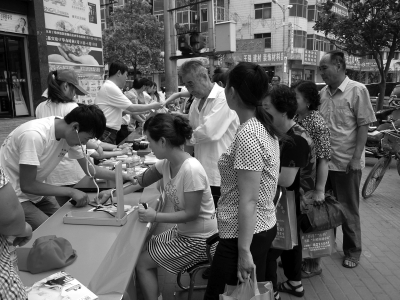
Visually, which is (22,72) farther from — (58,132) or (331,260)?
(331,260)

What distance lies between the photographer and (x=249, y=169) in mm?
1523

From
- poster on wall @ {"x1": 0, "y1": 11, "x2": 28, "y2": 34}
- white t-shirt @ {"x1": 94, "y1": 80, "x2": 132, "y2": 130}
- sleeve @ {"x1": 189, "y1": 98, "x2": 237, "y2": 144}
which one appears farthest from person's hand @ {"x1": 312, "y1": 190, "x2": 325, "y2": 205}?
poster on wall @ {"x1": 0, "y1": 11, "x2": 28, "y2": 34}

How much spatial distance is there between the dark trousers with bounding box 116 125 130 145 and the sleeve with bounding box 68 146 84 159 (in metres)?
3.34

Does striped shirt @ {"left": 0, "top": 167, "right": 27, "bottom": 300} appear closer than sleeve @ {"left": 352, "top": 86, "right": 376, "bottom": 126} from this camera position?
Yes

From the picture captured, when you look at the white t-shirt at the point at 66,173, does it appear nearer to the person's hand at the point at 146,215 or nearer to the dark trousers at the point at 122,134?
the person's hand at the point at 146,215

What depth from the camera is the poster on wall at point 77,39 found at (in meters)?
6.42

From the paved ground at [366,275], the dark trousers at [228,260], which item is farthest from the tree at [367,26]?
the dark trousers at [228,260]

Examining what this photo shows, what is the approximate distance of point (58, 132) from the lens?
94.9 inches

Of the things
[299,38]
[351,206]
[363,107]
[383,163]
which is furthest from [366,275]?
[299,38]

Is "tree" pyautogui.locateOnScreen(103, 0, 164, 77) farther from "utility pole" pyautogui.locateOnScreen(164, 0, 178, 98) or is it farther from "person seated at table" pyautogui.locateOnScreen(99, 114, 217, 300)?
"person seated at table" pyautogui.locateOnScreen(99, 114, 217, 300)

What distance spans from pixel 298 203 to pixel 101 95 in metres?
3.14

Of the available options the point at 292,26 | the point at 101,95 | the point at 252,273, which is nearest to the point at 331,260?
the point at 252,273

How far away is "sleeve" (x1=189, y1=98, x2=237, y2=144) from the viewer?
3.12 metres

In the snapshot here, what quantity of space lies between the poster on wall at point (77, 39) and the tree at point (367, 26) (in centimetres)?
558
